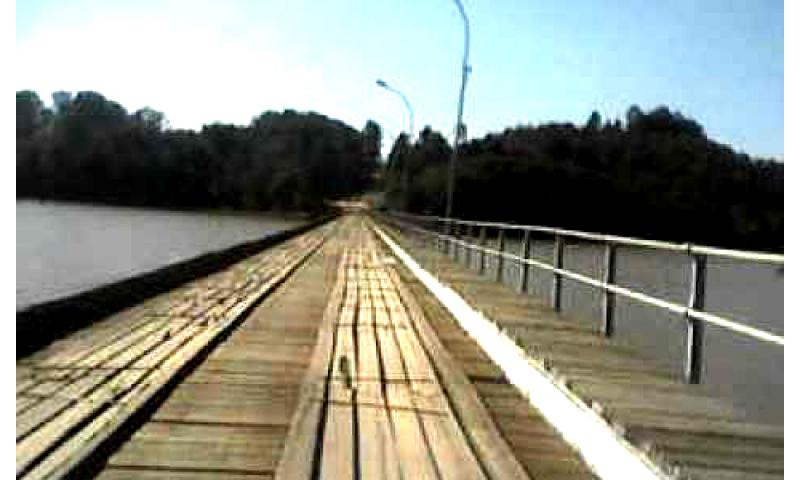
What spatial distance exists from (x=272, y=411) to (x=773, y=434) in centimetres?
368

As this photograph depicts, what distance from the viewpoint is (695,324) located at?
Result: 8.66 metres

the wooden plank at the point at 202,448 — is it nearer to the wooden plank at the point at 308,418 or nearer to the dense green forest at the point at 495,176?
the wooden plank at the point at 308,418

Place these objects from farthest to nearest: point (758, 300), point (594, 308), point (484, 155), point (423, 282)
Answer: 1. point (484, 155)
2. point (758, 300)
3. point (594, 308)
4. point (423, 282)

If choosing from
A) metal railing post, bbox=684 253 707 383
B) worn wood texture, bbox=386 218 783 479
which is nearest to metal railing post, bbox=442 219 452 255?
worn wood texture, bbox=386 218 783 479

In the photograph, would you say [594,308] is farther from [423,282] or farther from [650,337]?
[423,282]

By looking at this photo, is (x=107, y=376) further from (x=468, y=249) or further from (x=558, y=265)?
(x=468, y=249)

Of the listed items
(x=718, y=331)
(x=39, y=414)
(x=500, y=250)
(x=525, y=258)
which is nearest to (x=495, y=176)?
(x=718, y=331)

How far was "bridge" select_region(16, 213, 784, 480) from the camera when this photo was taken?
22.4 ft

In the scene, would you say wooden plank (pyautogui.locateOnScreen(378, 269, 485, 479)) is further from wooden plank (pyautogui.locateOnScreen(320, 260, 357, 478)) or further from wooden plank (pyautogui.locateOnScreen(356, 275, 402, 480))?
wooden plank (pyautogui.locateOnScreen(320, 260, 357, 478))

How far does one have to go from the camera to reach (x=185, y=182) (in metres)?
192

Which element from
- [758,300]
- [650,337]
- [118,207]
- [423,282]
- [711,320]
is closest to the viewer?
[711,320]

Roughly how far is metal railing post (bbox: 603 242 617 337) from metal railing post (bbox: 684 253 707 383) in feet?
7.99

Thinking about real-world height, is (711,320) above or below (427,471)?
above

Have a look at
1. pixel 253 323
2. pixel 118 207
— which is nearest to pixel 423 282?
pixel 253 323
